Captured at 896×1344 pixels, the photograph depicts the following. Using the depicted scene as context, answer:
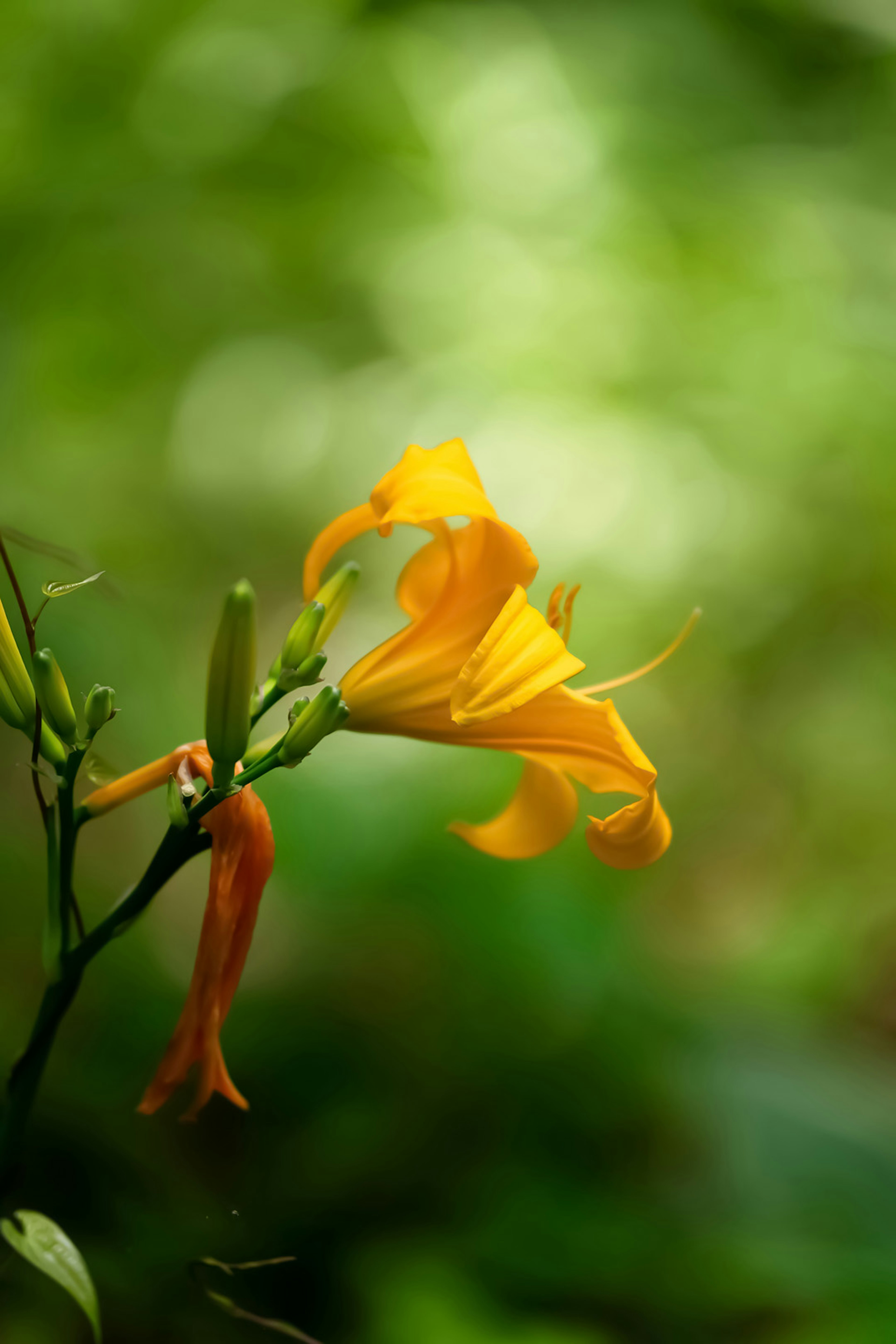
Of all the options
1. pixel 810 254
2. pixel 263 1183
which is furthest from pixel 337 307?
pixel 263 1183

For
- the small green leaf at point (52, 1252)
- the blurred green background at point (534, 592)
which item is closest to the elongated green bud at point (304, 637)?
the small green leaf at point (52, 1252)

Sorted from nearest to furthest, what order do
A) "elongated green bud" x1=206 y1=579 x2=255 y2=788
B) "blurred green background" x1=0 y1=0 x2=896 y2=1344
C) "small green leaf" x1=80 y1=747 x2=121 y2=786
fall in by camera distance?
"elongated green bud" x1=206 y1=579 x2=255 y2=788 → "small green leaf" x1=80 y1=747 x2=121 y2=786 → "blurred green background" x1=0 y1=0 x2=896 y2=1344

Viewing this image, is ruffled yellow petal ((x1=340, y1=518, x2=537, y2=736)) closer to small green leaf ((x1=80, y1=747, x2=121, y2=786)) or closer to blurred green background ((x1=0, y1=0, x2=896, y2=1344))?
small green leaf ((x1=80, y1=747, x2=121, y2=786))

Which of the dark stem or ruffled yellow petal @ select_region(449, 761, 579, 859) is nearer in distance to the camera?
the dark stem

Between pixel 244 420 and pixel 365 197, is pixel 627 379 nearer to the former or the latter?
pixel 365 197

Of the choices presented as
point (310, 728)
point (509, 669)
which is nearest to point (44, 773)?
point (310, 728)

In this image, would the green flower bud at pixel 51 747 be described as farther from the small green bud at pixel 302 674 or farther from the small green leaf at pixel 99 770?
the small green bud at pixel 302 674

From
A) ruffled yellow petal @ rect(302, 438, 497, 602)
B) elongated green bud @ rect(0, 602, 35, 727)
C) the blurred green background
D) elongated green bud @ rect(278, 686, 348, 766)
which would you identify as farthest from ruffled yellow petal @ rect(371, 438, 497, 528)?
the blurred green background

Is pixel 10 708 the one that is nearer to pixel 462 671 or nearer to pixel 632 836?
pixel 462 671
